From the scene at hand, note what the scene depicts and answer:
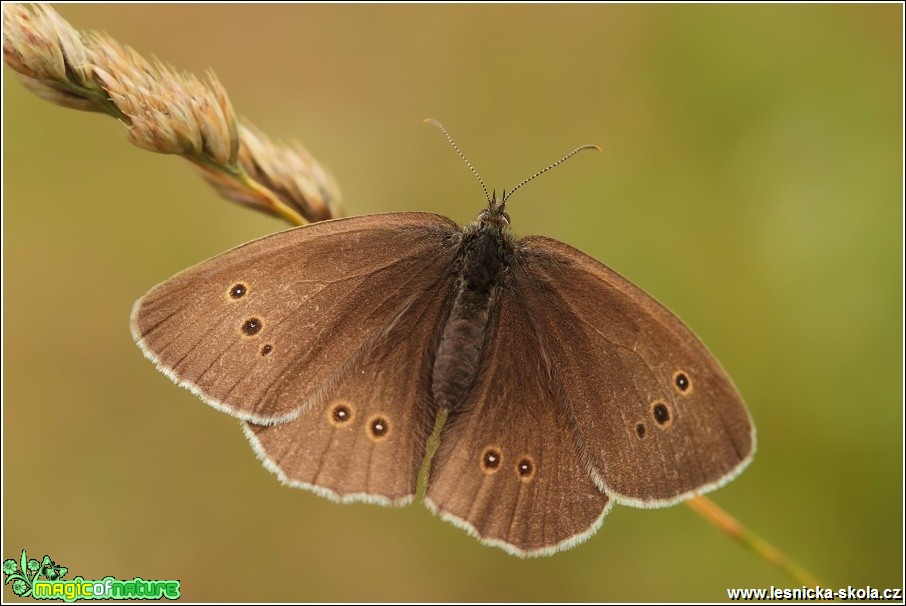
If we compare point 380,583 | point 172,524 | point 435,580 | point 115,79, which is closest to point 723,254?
point 435,580

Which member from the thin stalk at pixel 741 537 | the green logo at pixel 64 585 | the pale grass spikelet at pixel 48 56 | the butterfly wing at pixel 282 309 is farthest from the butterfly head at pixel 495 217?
the green logo at pixel 64 585

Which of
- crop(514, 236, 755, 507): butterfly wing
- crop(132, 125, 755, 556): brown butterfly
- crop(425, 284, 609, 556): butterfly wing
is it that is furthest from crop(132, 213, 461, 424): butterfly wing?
crop(514, 236, 755, 507): butterfly wing

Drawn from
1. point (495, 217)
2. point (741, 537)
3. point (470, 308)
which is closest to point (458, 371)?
point (470, 308)

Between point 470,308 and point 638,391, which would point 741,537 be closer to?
point 638,391

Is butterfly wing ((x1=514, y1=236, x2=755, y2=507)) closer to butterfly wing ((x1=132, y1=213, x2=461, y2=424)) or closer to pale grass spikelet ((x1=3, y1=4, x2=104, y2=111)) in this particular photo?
butterfly wing ((x1=132, y1=213, x2=461, y2=424))

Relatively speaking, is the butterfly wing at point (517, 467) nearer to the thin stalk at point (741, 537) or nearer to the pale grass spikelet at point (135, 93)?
the thin stalk at point (741, 537)

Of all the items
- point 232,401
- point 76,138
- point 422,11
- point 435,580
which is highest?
point 422,11

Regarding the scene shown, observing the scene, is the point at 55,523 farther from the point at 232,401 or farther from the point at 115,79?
the point at 115,79

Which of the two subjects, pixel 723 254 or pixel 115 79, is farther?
pixel 723 254
